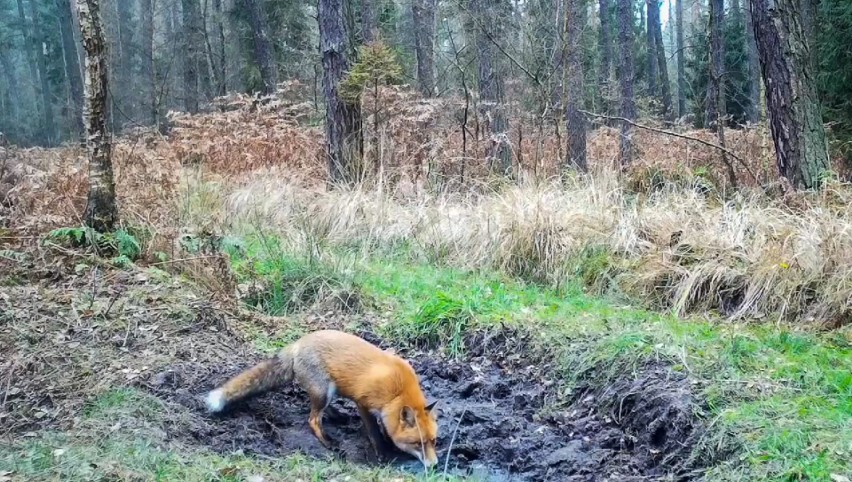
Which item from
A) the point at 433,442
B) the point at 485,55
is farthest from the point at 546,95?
the point at 433,442

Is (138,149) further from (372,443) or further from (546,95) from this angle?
(372,443)

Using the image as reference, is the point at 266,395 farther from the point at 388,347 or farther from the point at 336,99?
the point at 336,99

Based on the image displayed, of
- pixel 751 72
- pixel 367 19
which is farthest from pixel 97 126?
pixel 751 72

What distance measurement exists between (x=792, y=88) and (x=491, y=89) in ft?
23.6

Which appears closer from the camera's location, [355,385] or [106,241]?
[355,385]

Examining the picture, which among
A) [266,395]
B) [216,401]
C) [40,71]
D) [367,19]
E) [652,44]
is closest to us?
[216,401]

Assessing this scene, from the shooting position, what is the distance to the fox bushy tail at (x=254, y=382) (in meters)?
4.50

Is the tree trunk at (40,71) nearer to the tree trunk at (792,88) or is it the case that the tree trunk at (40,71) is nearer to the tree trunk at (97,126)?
the tree trunk at (97,126)

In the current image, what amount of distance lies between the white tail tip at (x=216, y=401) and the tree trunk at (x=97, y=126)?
2.99m

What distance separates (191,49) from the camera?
3019 cm

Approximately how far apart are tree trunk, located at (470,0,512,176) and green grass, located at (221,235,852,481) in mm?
3689

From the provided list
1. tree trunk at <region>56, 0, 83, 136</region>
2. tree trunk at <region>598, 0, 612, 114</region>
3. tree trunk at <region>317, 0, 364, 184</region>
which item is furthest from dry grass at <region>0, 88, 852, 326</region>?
tree trunk at <region>56, 0, 83, 136</region>

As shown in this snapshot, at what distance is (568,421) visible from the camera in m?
5.04

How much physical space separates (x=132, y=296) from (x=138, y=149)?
25.0ft
